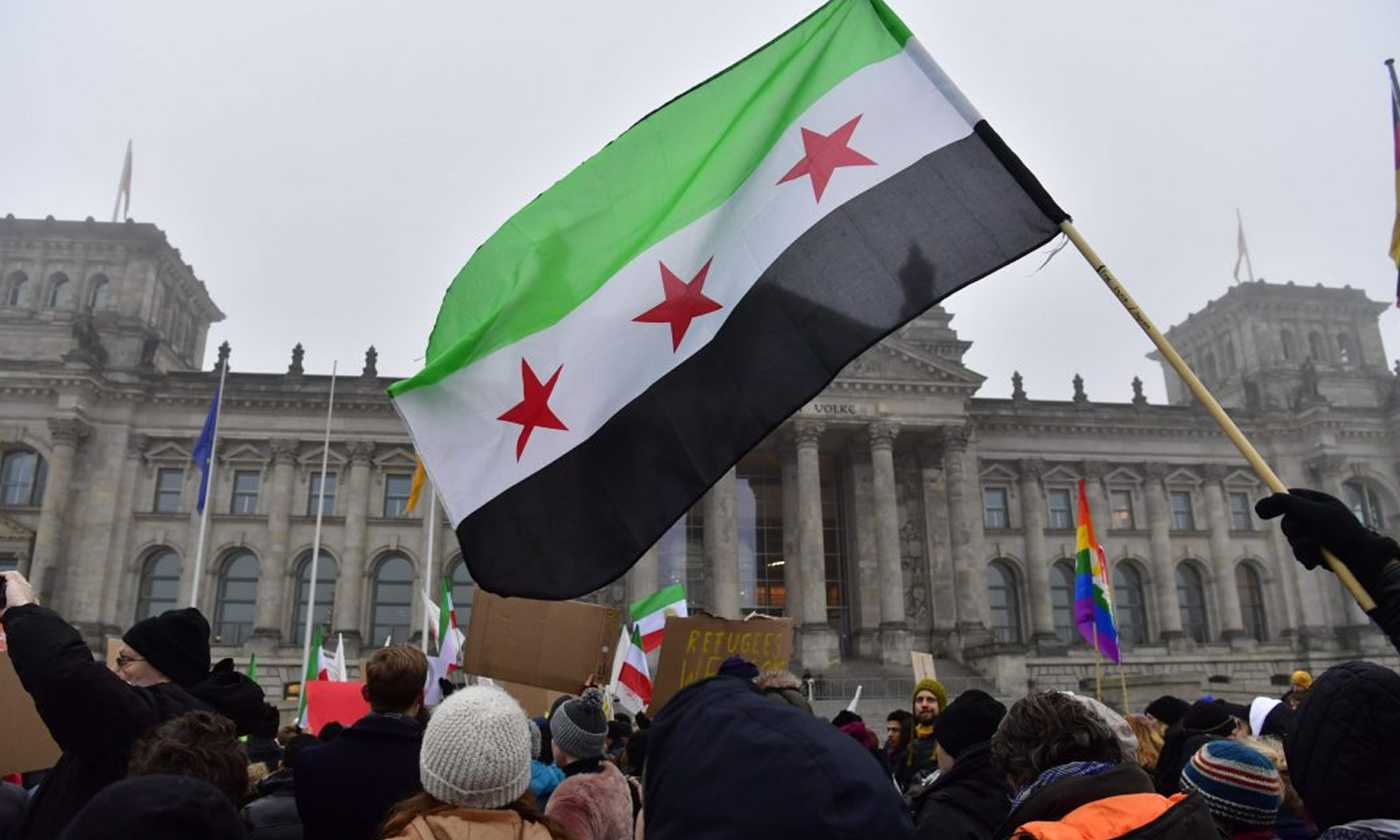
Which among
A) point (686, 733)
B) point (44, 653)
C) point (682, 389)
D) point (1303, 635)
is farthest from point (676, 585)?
point (1303, 635)

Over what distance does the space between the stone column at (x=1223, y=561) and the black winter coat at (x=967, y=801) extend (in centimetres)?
4582

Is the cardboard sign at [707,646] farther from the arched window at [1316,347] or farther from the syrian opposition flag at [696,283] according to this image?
the arched window at [1316,347]

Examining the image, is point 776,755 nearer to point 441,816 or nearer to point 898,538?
point 441,816

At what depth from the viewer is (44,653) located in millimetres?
3730

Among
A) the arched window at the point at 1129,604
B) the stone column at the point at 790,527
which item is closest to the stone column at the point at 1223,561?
the arched window at the point at 1129,604

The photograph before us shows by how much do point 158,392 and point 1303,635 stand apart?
51104 millimetres

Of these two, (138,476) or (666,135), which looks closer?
(666,135)

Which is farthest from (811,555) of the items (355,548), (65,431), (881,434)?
(65,431)

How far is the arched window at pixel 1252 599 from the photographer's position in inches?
1767

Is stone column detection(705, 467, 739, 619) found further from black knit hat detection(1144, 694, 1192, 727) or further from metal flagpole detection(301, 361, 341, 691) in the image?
black knit hat detection(1144, 694, 1192, 727)

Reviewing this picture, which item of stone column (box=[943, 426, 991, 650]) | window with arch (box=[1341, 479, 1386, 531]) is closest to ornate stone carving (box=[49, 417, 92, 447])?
stone column (box=[943, 426, 991, 650])

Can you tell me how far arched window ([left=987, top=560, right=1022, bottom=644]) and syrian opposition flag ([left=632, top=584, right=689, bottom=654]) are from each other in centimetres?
2840

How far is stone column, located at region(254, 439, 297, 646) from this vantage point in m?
37.6

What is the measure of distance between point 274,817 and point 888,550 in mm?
34887
